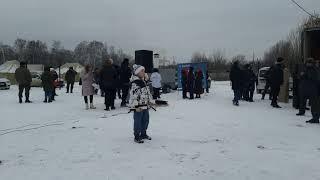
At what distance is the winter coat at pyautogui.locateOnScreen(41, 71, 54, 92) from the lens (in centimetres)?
1870

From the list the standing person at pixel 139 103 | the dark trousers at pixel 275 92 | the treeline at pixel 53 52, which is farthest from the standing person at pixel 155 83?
the treeline at pixel 53 52

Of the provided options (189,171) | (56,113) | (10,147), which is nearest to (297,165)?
(189,171)

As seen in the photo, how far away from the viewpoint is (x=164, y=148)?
841 centimetres

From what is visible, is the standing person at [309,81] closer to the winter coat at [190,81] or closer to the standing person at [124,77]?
the standing person at [124,77]

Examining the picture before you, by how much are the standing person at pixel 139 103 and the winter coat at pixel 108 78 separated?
5.97 metres

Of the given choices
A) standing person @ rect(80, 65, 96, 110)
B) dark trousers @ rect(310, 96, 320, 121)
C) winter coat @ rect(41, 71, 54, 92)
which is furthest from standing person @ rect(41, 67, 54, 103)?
dark trousers @ rect(310, 96, 320, 121)

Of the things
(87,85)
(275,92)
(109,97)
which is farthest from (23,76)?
(275,92)

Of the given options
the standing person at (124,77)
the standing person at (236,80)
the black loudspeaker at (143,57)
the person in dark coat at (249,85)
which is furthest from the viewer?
the person in dark coat at (249,85)

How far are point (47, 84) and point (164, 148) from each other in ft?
37.3

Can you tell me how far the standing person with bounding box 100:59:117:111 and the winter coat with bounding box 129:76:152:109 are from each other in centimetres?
604

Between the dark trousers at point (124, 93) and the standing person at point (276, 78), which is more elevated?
the standing person at point (276, 78)

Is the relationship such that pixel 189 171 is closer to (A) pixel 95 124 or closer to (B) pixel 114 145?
(B) pixel 114 145

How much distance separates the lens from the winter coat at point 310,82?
12.3 m

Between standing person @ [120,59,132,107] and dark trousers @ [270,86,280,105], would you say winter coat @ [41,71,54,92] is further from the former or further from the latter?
dark trousers @ [270,86,280,105]
